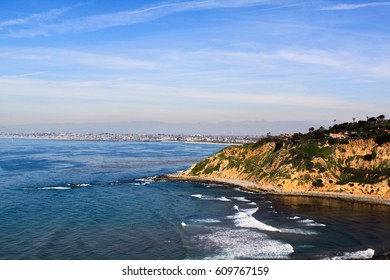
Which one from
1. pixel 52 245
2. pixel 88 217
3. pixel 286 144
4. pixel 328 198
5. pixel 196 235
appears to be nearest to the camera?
pixel 52 245

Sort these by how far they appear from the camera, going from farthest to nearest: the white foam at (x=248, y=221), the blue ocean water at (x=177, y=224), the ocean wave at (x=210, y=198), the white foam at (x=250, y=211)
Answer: the ocean wave at (x=210, y=198) < the white foam at (x=250, y=211) < the white foam at (x=248, y=221) < the blue ocean water at (x=177, y=224)

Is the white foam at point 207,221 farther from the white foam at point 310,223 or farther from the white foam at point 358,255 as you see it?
the white foam at point 358,255

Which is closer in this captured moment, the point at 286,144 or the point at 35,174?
the point at 286,144

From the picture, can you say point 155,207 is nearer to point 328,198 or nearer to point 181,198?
point 181,198

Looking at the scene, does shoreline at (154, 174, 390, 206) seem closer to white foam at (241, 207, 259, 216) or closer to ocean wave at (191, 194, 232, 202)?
Answer: ocean wave at (191, 194, 232, 202)

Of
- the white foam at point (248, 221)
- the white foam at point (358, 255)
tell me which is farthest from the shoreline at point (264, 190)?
the white foam at point (358, 255)

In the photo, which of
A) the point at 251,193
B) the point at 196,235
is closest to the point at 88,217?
the point at 196,235

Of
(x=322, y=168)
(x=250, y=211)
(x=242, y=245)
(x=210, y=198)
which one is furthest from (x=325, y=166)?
(x=242, y=245)
